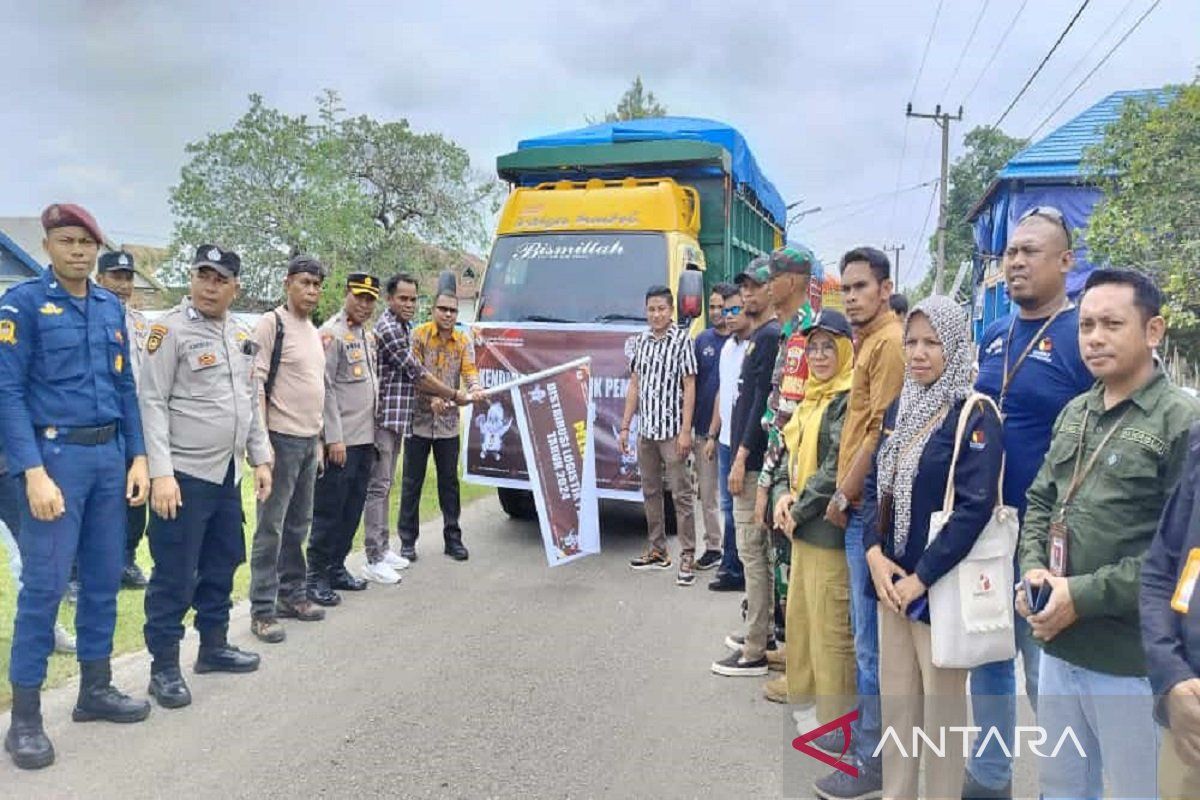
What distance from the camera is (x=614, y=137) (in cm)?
895

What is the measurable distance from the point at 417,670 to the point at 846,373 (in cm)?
265

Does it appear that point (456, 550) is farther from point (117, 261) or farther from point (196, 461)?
point (117, 261)

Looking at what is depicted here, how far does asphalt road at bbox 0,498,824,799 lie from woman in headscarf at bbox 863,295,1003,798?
2.35ft

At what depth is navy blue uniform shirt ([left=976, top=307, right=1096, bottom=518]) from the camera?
9.23 feet

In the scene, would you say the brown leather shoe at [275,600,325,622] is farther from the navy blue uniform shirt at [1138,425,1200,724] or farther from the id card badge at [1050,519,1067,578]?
the navy blue uniform shirt at [1138,425,1200,724]

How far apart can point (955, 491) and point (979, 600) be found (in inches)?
12.9

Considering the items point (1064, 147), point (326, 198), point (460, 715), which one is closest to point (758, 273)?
point (460, 715)

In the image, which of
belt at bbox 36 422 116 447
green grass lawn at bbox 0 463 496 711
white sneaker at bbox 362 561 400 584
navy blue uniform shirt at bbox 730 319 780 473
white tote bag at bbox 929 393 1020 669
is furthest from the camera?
white sneaker at bbox 362 561 400 584

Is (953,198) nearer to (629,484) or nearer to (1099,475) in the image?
(629,484)

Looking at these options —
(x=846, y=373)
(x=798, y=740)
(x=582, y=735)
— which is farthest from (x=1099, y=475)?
(x=582, y=735)

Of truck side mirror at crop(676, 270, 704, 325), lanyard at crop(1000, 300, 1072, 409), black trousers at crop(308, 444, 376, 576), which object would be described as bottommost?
black trousers at crop(308, 444, 376, 576)

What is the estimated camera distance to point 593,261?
719cm

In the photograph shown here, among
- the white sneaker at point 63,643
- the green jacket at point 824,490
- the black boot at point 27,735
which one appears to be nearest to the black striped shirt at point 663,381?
the green jacket at point 824,490

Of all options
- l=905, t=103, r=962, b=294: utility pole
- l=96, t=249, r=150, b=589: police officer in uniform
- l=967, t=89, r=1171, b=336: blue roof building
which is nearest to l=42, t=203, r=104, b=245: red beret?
l=96, t=249, r=150, b=589: police officer in uniform
